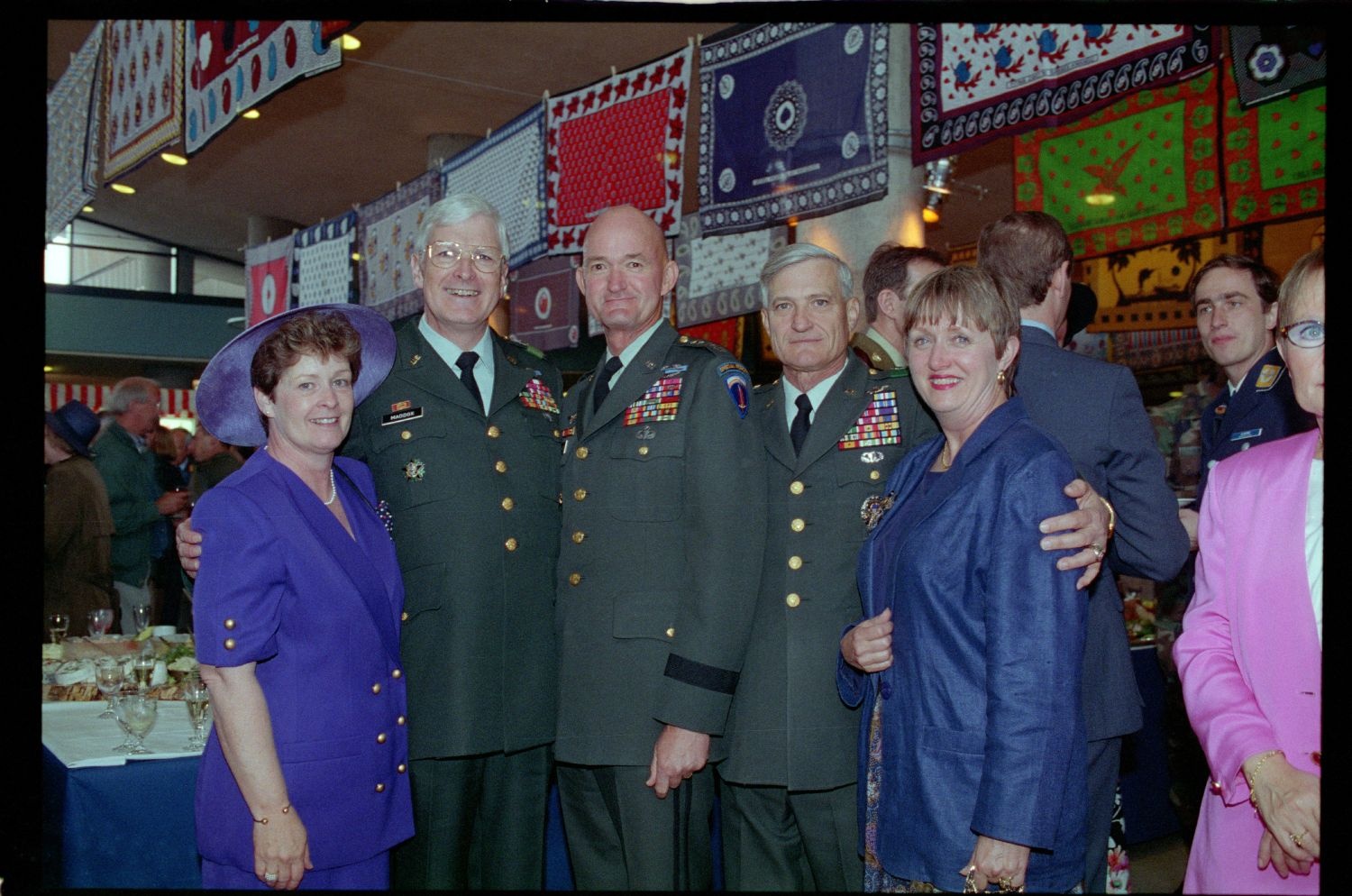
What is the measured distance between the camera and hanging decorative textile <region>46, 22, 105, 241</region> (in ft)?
23.4

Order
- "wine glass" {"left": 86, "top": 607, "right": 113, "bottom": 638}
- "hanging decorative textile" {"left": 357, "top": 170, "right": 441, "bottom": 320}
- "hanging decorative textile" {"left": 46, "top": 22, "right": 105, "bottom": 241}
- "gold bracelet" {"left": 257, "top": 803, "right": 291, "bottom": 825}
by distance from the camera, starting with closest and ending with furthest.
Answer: "gold bracelet" {"left": 257, "top": 803, "right": 291, "bottom": 825}, "wine glass" {"left": 86, "top": 607, "right": 113, "bottom": 638}, "hanging decorative textile" {"left": 46, "top": 22, "right": 105, "bottom": 241}, "hanging decorative textile" {"left": 357, "top": 170, "right": 441, "bottom": 320}

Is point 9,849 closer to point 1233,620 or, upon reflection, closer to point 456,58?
point 1233,620

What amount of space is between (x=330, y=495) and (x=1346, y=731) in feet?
6.07

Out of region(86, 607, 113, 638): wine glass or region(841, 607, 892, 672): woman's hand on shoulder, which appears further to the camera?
region(86, 607, 113, 638): wine glass

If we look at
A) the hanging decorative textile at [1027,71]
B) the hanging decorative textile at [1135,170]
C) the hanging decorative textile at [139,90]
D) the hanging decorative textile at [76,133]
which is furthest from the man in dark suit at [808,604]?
the hanging decorative textile at [76,133]

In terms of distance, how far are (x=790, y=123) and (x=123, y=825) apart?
3.60 meters

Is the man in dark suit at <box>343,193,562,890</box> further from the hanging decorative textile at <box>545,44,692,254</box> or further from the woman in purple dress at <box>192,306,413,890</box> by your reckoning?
the hanging decorative textile at <box>545,44,692,254</box>

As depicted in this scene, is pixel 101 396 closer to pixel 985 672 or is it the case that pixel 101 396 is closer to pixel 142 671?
pixel 142 671

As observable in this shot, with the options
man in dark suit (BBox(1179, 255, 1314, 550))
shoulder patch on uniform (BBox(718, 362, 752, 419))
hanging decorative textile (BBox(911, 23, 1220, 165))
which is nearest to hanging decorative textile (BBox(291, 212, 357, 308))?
hanging decorative textile (BBox(911, 23, 1220, 165))

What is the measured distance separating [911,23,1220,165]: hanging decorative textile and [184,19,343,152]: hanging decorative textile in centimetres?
229

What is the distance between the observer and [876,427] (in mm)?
2543

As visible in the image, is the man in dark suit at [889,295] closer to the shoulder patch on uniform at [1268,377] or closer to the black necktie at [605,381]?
the shoulder patch on uniform at [1268,377]

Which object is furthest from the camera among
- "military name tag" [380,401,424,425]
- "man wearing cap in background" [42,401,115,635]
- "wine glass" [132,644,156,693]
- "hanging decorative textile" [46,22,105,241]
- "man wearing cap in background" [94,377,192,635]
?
"hanging decorative textile" [46,22,105,241]

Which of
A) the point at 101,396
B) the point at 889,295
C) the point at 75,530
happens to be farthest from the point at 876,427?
the point at 101,396
